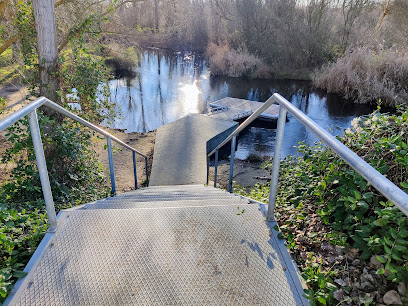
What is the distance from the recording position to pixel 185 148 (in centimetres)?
796

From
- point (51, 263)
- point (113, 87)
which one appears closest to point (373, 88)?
point (113, 87)

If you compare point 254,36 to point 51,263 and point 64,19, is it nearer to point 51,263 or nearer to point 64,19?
point 64,19

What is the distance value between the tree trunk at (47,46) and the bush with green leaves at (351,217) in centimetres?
411

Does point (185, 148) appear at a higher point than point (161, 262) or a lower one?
lower

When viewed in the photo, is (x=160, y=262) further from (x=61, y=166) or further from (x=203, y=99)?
(x=203, y=99)

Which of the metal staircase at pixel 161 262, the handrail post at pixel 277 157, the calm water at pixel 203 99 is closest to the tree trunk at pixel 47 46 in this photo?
the metal staircase at pixel 161 262

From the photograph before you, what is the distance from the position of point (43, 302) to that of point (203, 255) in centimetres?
79

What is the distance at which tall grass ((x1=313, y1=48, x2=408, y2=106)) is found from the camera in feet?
45.8

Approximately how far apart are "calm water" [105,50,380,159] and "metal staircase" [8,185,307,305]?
7.90 m

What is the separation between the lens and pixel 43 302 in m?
1.36

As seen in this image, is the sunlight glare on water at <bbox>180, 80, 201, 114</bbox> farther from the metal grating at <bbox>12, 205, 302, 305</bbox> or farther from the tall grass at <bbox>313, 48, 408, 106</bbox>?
the metal grating at <bbox>12, 205, 302, 305</bbox>

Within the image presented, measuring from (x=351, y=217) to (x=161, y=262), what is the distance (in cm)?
105

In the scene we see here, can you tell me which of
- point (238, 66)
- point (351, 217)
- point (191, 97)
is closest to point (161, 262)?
point (351, 217)

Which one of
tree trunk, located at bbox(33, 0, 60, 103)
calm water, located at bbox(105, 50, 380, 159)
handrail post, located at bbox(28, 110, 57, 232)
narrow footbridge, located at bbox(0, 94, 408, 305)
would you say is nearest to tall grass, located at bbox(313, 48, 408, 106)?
calm water, located at bbox(105, 50, 380, 159)
